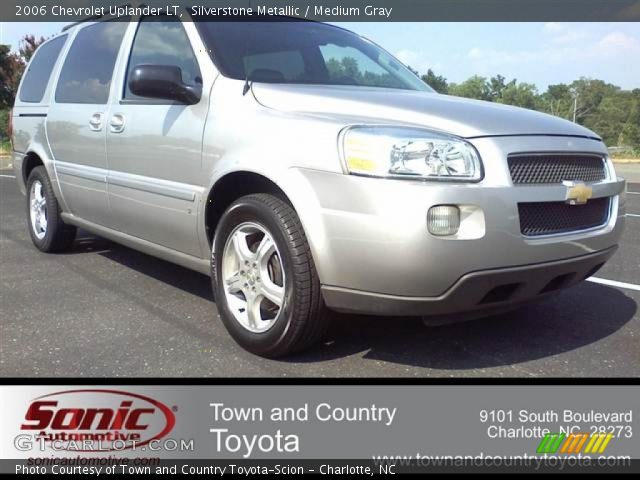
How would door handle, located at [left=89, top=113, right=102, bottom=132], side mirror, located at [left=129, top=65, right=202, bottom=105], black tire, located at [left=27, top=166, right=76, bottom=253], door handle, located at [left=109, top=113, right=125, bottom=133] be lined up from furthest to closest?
1. black tire, located at [left=27, top=166, right=76, bottom=253]
2. door handle, located at [left=89, top=113, right=102, bottom=132]
3. door handle, located at [left=109, top=113, right=125, bottom=133]
4. side mirror, located at [left=129, top=65, right=202, bottom=105]

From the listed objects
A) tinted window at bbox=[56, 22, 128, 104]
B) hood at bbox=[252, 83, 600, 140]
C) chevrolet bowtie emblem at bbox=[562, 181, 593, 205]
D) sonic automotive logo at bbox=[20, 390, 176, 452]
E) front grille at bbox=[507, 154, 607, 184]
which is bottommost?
sonic automotive logo at bbox=[20, 390, 176, 452]

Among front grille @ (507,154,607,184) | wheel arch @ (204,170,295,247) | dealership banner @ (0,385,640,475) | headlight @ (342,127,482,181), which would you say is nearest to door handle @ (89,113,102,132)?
wheel arch @ (204,170,295,247)

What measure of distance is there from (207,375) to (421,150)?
1387 millimetres

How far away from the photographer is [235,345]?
308 cm

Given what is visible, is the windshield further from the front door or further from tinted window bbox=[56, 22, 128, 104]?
tinted window bbox=[56, 22, 128, 104]

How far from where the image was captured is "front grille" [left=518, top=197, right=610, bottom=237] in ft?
8.42

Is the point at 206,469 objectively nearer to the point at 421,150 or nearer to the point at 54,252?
the point at 421,150

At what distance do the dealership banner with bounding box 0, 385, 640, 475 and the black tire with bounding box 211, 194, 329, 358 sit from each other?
0.33 meters

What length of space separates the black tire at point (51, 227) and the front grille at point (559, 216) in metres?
3.86

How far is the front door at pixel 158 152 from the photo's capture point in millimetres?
3291

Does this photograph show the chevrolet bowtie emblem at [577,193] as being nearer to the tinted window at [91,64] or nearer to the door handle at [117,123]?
the door handle at [117,123]

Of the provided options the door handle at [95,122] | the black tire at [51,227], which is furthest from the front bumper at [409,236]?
the black tire at [51,227]

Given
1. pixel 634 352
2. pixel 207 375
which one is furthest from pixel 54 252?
pixel 634 352

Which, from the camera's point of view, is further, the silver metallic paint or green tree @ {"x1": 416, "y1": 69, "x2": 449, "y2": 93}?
green tree @ {"x1": 416, "y1": 69, "x2": 449, "y2": 93}
